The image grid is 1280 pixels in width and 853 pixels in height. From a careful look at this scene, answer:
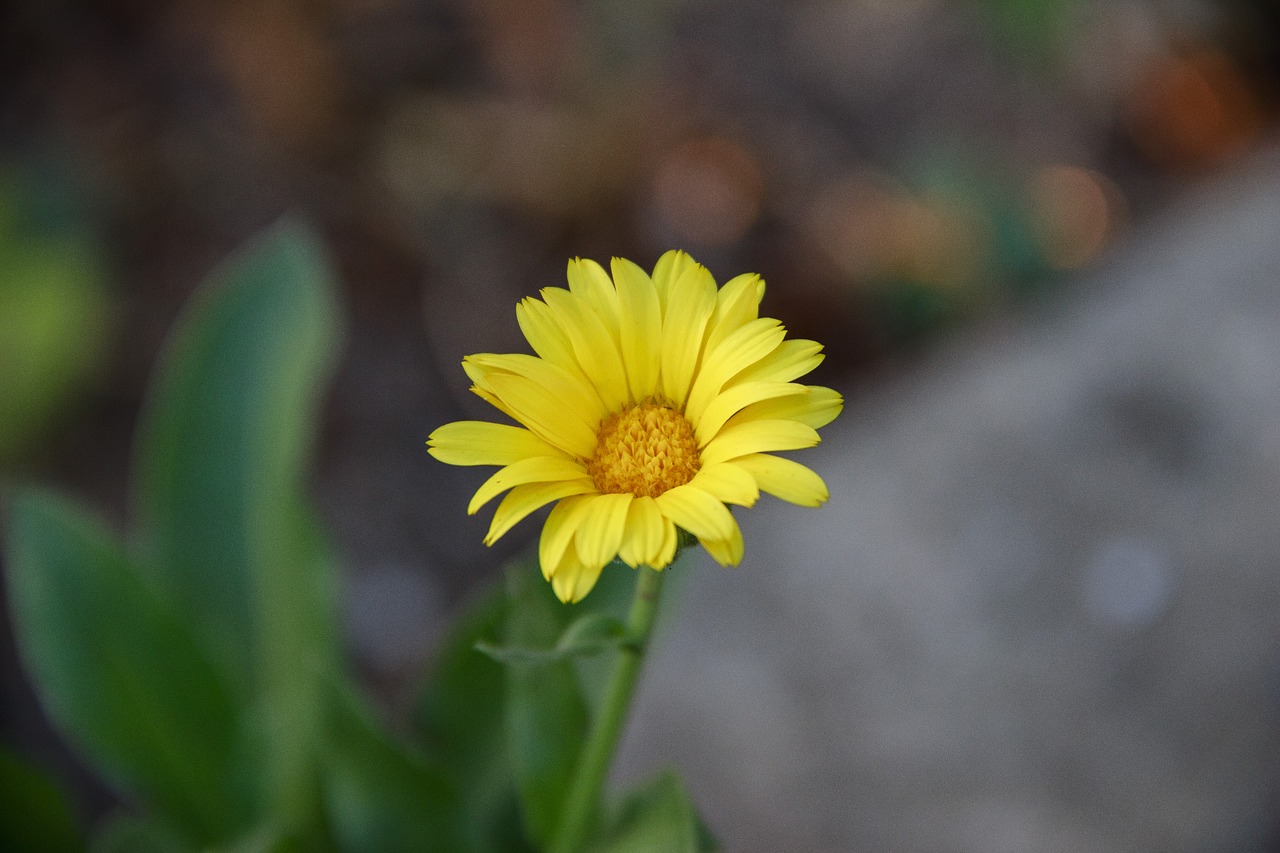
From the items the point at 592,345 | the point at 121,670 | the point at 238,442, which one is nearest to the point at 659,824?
the point at 592,345

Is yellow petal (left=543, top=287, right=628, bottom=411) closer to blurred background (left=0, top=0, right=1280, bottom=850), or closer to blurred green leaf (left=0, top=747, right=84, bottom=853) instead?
blurred green leaf (left=0, top=747, right=84, bottom=853)

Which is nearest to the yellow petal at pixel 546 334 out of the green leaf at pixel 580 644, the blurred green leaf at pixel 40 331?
the green leaf at pixel 580 644

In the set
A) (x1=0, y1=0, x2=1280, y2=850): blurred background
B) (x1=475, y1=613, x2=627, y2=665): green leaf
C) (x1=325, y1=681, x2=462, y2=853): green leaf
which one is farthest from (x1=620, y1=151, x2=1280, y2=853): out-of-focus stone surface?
(x1=475, y1=613, x2=627, y2=665): green leaf

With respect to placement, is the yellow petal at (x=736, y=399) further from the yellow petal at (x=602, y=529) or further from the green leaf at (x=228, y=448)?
the green leaf at (x=228, y=448)

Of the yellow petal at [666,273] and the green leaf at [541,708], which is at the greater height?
the yellow petal at [666,273]

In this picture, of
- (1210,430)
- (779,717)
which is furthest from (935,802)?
(1210,430)

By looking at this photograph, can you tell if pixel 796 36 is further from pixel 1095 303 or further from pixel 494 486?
pixel 494 486

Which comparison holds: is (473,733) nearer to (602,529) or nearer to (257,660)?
(257,660)
